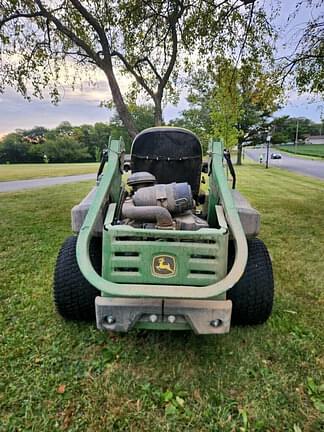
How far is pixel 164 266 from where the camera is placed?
5.92ft

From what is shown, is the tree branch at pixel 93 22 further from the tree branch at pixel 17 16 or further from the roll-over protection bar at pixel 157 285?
the roll-over protection bar at pixel 157 285

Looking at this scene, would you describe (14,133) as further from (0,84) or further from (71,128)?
(0,84)

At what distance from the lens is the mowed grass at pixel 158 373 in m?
1.71

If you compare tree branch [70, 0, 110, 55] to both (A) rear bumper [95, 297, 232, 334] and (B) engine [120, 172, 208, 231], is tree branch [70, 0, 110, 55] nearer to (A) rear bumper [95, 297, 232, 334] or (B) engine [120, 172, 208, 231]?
(B) engine [120, 172, 208, 231]

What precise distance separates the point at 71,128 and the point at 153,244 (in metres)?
62.7

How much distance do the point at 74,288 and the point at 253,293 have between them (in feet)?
4.12

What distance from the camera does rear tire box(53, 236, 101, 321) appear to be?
2.38m

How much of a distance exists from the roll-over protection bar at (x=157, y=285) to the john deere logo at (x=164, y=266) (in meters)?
0.07

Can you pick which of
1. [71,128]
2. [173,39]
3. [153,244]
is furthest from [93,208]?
[71,128]

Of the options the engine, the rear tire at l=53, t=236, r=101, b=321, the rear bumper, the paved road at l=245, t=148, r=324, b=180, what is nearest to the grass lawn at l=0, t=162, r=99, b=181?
the paved road at l=245, t=148, r=324, b=180

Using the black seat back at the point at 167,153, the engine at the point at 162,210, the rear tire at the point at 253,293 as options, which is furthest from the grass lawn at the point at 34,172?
the rear tire at the point at 253,293

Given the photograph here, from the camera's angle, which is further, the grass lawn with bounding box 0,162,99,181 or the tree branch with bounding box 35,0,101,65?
the grass lawn with bounding box 0,162,99,181

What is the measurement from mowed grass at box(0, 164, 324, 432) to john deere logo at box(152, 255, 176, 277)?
673 millimetres

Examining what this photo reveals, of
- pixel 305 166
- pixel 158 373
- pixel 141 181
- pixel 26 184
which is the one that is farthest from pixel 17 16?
pixel 305 166
